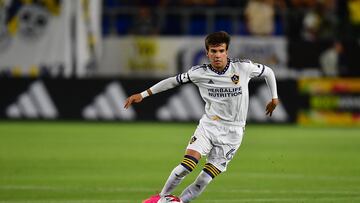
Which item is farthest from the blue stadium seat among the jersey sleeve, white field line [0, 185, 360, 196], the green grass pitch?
the jersey sleeve

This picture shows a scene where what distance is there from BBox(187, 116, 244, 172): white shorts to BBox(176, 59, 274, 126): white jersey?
9 centimetres

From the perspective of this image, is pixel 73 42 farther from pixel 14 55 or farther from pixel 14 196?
pixel 14 196

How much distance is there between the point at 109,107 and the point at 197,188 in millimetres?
16700

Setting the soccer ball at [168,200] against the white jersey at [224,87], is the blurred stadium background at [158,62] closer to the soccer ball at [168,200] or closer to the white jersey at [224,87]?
the white jersey at [224,87]

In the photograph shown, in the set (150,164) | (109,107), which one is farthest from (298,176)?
(109,107)

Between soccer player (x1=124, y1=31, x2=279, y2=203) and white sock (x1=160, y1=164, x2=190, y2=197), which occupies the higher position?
soccer player (x1=124, y1=31, x2=279, y2=203)

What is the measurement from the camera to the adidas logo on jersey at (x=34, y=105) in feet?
86.1

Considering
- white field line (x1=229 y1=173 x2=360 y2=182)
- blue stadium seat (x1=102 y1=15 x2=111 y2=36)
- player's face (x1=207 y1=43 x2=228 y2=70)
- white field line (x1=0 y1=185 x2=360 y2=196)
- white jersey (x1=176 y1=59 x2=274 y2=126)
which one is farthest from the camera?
blue stadium seat (x1=102 y1=15 x2=111 y2=36)

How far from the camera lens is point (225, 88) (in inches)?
392

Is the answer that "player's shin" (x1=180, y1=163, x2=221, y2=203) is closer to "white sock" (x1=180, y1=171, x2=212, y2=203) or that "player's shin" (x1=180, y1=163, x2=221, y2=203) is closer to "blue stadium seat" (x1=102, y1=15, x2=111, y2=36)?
"white sock" (x1=180, y1=171, x2=212, y2=203)

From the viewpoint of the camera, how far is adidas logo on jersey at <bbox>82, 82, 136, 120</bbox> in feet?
85.9

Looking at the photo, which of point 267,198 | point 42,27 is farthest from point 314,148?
point 42,27

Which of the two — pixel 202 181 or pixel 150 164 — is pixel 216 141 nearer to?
pixel 202 181

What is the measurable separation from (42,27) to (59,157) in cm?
1041
